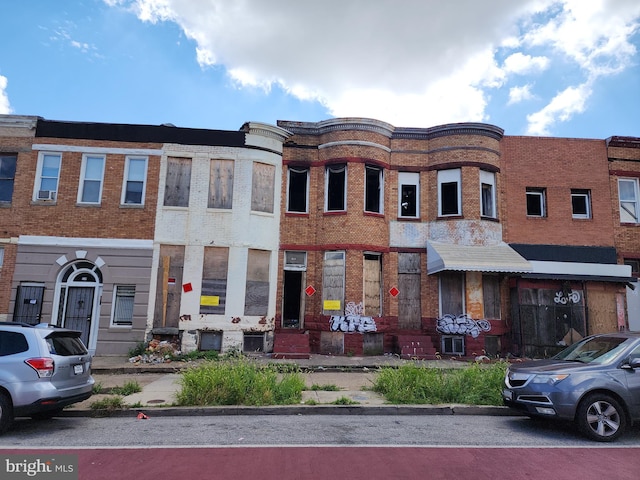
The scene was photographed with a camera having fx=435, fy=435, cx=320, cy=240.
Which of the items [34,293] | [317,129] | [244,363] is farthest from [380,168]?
[34,293]

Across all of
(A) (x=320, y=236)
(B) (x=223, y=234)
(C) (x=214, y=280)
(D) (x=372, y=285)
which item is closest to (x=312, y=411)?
(C) (x=214, y=280)

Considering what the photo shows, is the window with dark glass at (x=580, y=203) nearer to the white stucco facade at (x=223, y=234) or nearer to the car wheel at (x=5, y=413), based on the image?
the white stucco facade at (x=223, y=234)

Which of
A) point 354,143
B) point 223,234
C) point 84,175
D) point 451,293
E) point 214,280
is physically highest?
point 354,143

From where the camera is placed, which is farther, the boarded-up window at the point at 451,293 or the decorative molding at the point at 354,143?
the decorative molding at the point at 354,143

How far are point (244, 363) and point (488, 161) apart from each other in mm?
12560

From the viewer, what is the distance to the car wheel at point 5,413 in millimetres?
6699

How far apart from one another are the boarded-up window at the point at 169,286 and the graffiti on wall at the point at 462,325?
9700 mm

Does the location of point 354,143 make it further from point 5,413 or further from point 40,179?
point 5,413

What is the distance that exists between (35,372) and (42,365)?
134 mm

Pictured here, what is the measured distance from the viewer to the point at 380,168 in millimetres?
17469

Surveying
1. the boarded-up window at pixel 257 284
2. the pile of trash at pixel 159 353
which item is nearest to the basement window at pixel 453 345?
the boarded-up window at pixel 257 284

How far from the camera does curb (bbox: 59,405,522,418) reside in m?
8.38

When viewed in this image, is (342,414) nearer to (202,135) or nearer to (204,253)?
(204,253)

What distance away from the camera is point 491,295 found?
16672mm
